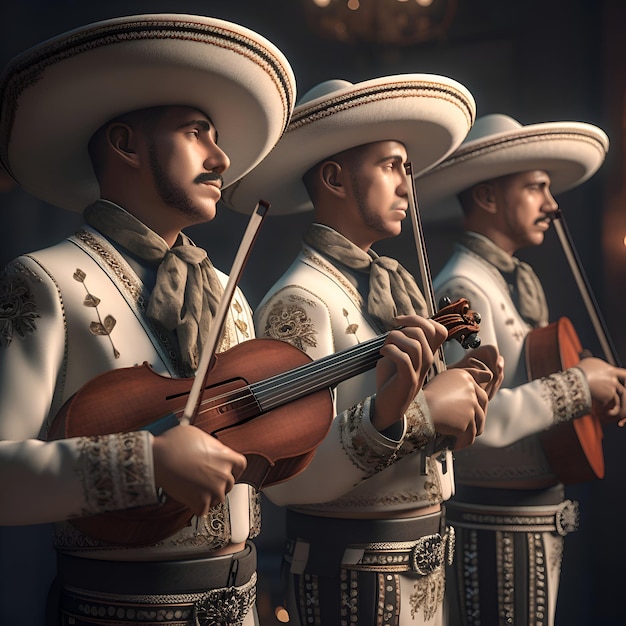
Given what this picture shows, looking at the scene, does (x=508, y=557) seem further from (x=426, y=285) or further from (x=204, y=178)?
(x=204, y=178)

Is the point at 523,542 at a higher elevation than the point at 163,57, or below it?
below

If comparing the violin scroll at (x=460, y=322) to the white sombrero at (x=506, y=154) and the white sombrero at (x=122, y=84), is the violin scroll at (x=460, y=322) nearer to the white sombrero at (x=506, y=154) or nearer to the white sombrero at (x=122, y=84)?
the white sombrero at (x=122, y=84)

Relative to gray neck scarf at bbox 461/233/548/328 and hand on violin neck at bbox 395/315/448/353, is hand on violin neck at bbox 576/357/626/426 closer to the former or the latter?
gray neck scarf at bbox 461/233/548/328

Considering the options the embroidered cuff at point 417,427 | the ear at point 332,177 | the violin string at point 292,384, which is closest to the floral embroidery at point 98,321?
the violin string at point 292,384

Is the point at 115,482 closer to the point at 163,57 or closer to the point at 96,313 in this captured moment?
the point at 96,313

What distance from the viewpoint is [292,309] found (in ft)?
7.95

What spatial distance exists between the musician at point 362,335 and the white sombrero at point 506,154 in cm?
47

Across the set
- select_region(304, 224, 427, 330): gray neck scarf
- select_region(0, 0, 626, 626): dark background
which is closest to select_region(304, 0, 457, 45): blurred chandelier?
select_region(0, 0, 626, 626): dark background

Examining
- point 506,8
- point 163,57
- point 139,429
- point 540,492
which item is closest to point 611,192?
point 506,8

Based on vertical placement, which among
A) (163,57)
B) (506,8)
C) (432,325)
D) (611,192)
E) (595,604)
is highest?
(506,8)

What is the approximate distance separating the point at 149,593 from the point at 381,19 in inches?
107

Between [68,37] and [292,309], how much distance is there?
2.80 feet

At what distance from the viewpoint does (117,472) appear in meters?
1.67

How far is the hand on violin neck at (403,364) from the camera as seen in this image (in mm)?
2029
